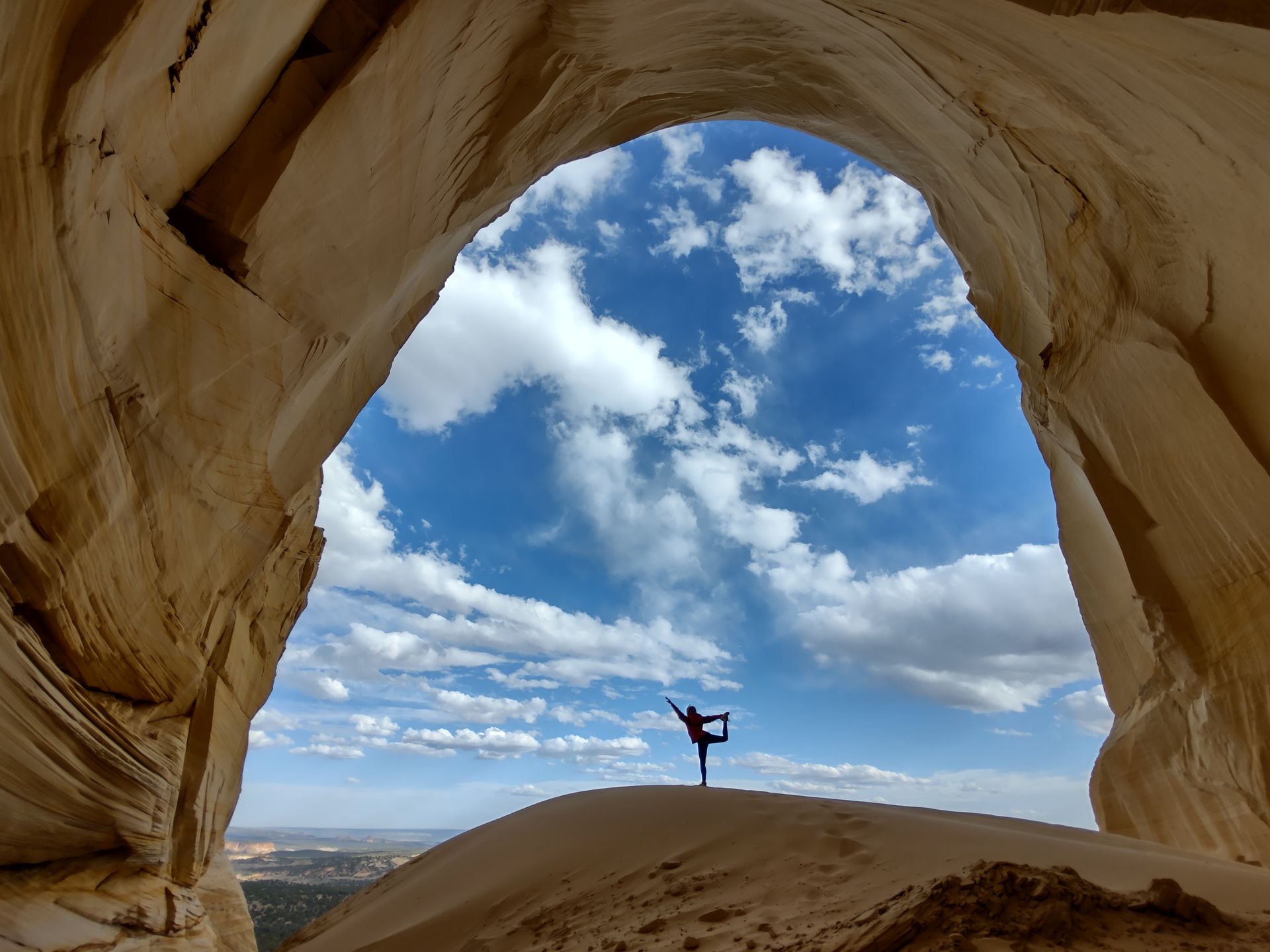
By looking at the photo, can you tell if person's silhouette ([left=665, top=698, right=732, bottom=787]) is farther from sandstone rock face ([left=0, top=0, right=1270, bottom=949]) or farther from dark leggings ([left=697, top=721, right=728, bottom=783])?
sandstone rock face ([left=0, top=0, right=1270, bottom=949])

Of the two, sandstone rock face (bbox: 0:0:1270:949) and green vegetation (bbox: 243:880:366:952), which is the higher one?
sandstone rock face (bbox: 0:0:1270:949)

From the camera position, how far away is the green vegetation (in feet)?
60.9

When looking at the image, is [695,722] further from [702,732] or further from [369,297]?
[369,297]

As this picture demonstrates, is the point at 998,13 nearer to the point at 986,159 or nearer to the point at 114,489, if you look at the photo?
the point at 986,159

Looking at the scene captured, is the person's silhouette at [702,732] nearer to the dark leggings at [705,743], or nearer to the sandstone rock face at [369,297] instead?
the dark leggings at [705,743]

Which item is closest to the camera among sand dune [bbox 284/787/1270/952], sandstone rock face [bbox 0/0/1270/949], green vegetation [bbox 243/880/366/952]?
sand dune [bbox 284/787/1270/952]

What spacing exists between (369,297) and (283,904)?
2436cm

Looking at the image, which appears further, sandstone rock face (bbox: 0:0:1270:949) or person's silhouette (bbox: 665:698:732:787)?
person's silhouette (bbox: 665:698:732:787)

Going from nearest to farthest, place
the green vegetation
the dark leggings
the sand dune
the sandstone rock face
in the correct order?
the sand dune → the sandstone rock face → the dark leggings → the green vegetation

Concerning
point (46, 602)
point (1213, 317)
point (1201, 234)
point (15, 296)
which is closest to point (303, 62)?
point (15, 296)

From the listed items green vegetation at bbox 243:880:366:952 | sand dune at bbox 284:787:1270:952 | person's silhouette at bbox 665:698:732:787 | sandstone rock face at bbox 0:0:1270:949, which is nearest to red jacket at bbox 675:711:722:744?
person's silhouette at bbox 665:698:732:787

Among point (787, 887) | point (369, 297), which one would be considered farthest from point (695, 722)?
point (369, 297)

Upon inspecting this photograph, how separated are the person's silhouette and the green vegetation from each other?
1059 cm

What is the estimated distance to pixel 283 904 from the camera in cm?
2256
